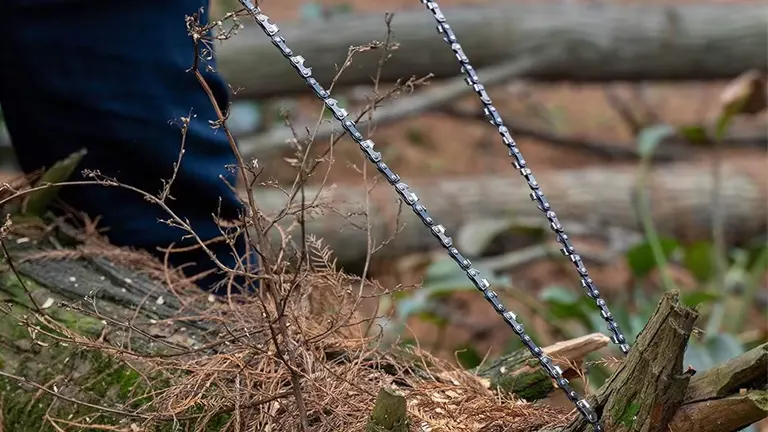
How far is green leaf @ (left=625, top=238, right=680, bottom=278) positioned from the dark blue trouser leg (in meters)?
1.00

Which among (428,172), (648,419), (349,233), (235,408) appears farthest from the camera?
(428,172)

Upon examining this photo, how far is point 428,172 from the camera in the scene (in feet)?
11.8

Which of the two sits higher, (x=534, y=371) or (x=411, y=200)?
(x=411, y=200)

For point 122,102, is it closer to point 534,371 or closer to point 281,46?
point 281,46

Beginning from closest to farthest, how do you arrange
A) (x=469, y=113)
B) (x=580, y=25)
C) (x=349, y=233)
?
(x=349, y=233) → (x=580, y=25) → (x=469, y=113)

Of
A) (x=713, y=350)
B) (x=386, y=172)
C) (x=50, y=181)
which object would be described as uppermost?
(x=386, y=172)

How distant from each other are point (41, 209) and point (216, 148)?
0.84 feet

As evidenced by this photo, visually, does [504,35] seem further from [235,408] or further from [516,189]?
[235,408]

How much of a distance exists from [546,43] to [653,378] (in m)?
2.44

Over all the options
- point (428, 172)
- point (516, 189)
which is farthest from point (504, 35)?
point (428, 172)

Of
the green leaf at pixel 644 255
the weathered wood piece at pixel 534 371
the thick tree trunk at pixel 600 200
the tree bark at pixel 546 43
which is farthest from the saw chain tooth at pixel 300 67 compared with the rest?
the tree bark at pixel 546 43

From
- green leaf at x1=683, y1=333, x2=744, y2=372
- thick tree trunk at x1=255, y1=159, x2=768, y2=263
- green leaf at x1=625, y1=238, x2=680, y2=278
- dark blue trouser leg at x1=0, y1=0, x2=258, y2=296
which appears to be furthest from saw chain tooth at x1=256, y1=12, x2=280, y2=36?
thick tree trunk at x1=255, y1=159, x2=768, y2=263

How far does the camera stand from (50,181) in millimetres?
1098

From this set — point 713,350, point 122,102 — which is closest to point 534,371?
point 122,102
